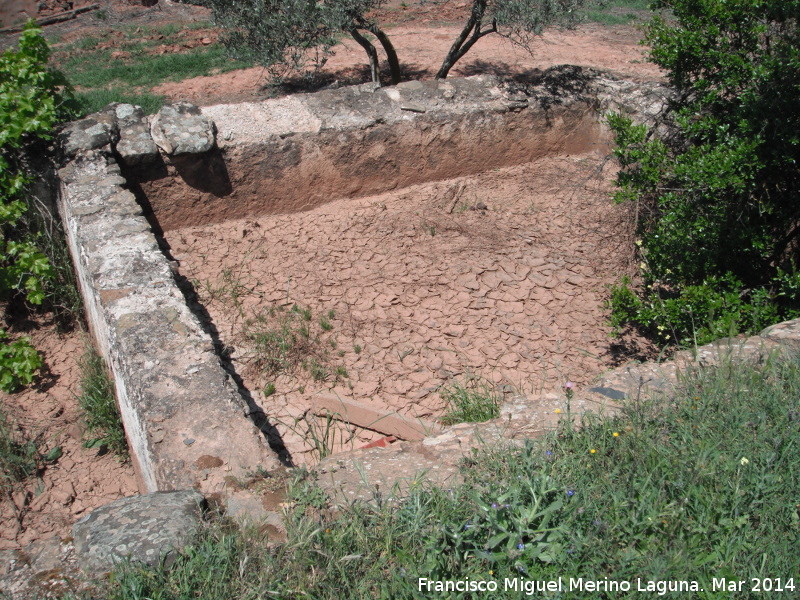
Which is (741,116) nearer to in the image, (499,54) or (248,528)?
(248,528)

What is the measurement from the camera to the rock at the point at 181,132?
15.7 ft

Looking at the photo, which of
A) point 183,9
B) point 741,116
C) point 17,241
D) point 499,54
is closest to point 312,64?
point 499,54

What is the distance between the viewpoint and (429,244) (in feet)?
16.4

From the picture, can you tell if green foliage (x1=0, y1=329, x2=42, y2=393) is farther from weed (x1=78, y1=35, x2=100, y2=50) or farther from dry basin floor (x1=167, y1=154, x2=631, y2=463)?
weed (x1=78, y1=35, x2=100, y2=50)

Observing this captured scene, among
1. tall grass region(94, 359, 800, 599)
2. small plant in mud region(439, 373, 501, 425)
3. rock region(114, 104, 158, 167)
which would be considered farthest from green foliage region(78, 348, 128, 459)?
small plant in mud region(439, 373, 501, 425)

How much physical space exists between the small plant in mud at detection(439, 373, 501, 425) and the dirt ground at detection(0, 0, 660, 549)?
84 mm

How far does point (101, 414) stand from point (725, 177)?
3792 mm

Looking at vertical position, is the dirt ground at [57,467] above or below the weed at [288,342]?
below

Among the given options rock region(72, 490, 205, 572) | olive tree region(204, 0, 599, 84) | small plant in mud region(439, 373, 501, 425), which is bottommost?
small plant in mud region(439, 373, 501, 425)

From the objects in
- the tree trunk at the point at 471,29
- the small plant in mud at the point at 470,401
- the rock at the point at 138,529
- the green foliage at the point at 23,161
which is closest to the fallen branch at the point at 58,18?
the green foliage at the point at 23,161

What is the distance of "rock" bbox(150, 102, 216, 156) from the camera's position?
4773 mm

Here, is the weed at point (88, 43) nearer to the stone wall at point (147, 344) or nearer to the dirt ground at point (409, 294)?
the stone wall at point (147, 344)

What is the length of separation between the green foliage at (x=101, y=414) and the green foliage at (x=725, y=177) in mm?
2993

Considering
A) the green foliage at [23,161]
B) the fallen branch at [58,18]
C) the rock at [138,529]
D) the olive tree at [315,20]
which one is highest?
the fallen branch at [58,18]
